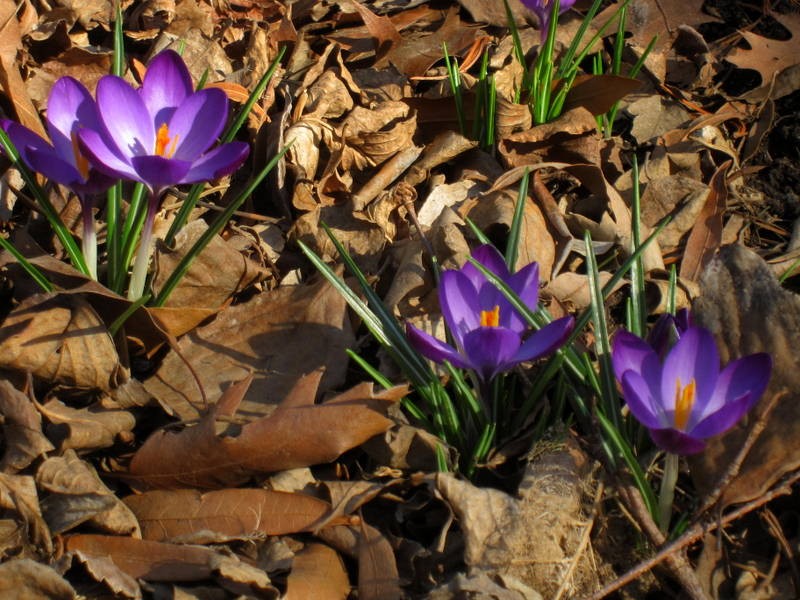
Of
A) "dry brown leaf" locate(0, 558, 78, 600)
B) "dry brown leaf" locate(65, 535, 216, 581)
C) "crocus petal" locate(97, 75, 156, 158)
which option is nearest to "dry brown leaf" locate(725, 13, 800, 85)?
"crocus petal" locate(97, 75, 156, 158)

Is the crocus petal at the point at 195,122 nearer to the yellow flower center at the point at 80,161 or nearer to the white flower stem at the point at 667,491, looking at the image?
the yellow flower center at the point at 80,161

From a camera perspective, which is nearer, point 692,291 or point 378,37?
point 692,291

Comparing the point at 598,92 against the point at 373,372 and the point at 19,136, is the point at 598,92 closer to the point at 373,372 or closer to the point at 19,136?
the point at 373,372

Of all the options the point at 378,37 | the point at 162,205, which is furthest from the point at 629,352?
the point at 378,37

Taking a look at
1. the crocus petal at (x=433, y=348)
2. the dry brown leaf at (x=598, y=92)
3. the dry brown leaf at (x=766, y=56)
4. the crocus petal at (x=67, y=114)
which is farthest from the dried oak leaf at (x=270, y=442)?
the dry brown leaf at (x=766, y=56)

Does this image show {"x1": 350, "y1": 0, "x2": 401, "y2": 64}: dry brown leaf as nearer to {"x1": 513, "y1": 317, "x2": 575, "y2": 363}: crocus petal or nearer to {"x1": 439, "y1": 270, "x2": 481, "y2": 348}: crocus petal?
{"x1": 439, "y1": 270, "x2": 481, "y2": 348}: crocus petal

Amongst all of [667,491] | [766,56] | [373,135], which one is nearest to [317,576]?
[667,491]

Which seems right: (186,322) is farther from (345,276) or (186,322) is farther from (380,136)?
(380,136)
